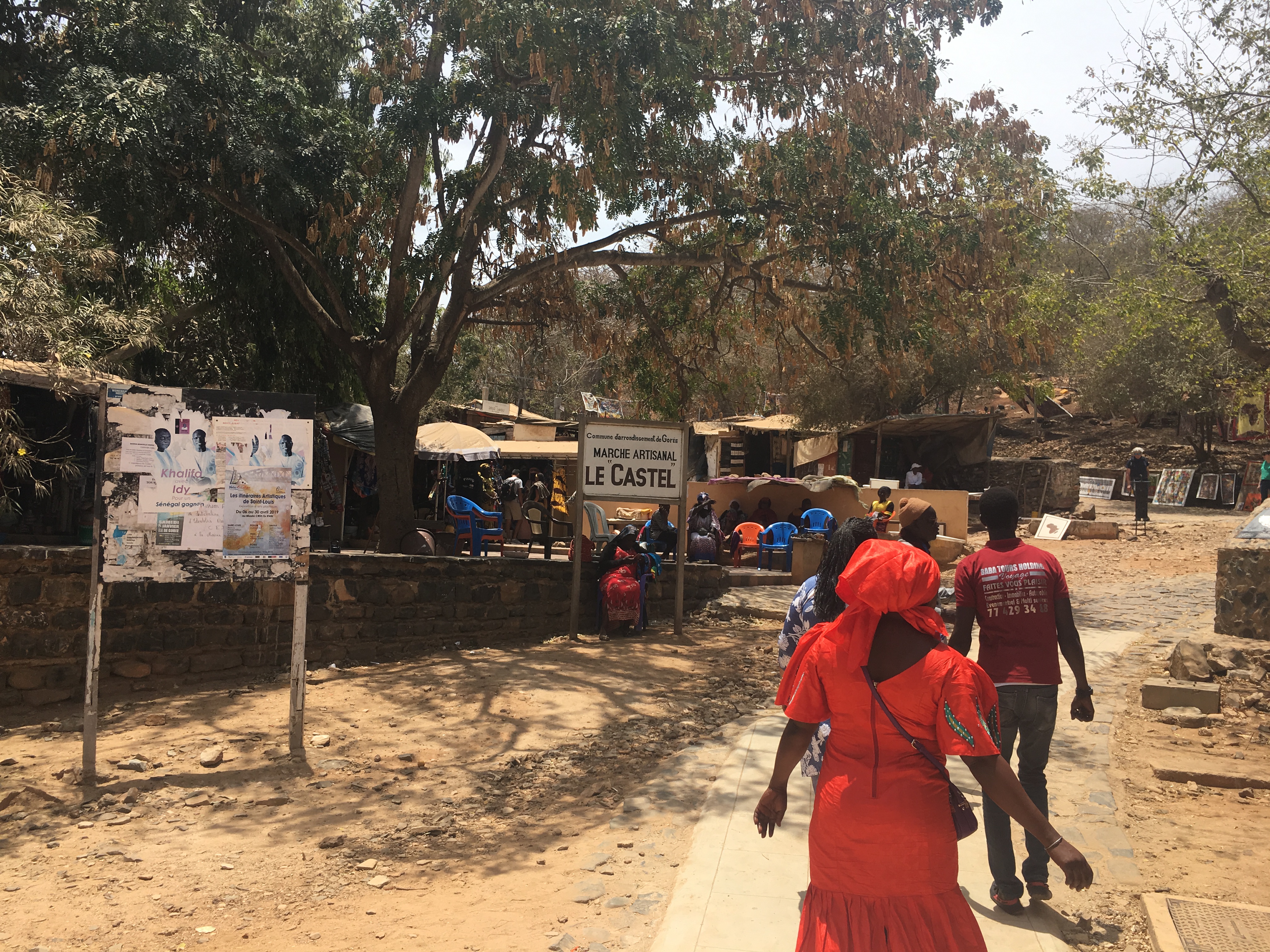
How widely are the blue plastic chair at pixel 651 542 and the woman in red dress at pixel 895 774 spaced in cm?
1102

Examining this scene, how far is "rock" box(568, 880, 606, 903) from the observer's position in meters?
4.34

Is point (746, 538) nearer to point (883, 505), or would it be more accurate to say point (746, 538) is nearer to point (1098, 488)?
point (883, 505)

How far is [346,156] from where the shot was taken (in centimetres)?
1155

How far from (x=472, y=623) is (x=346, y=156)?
18.6ft

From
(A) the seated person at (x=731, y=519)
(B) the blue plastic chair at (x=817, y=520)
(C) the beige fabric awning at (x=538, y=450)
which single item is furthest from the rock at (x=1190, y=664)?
(C) the beige fabric awning at (x=538, y=450)

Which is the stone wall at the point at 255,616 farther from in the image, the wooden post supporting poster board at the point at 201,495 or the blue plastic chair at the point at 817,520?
the blue plastic chair at the point at 817,520

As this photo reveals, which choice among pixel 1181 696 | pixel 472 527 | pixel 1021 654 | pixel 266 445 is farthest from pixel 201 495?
pixel 472 527

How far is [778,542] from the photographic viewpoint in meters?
16.9

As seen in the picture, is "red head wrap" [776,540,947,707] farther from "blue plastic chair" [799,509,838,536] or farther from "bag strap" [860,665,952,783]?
"blue plastic chair" [799,509,838,536]

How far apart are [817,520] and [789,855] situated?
13.8 meters

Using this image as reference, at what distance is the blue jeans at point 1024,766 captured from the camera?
3.96 meters

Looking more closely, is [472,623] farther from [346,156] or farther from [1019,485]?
[1019,485]

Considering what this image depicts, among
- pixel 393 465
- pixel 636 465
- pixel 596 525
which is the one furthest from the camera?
pixel 393 465

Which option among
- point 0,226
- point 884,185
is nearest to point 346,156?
point 0,226
